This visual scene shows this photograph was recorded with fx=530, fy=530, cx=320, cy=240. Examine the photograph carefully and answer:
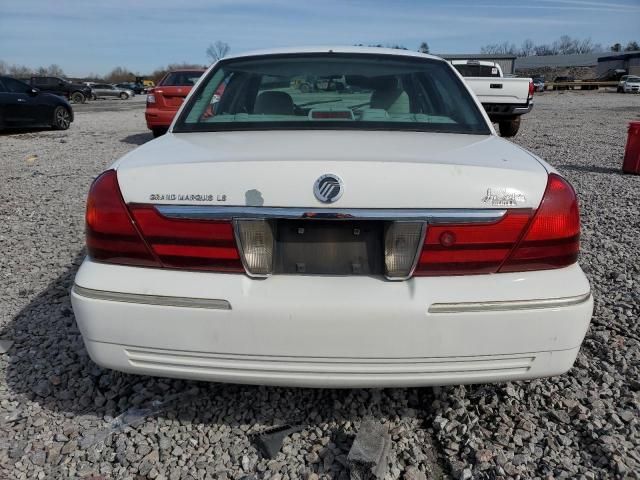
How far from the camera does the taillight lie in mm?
1820

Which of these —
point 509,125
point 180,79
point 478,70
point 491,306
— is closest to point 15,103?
point 180,79

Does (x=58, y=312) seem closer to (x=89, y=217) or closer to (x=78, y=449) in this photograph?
(x=78, y=449)

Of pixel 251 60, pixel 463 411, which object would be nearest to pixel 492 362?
pixel 463 411

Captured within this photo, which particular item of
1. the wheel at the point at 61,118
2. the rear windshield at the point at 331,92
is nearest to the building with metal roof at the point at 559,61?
the wheel at the point at 61,118

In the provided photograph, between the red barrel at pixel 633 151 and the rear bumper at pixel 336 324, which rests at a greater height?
the rear bumper at pixel 336 324

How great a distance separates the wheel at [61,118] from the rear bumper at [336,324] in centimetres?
1435

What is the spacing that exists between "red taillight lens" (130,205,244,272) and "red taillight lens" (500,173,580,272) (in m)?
0.97

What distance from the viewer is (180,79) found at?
1147 cm

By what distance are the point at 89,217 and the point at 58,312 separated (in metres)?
1.67

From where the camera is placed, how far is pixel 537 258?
1.89m

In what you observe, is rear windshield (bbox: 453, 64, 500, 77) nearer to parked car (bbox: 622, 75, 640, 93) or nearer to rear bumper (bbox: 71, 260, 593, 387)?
rear bumper (bbox: 71, 260, 593, 387)

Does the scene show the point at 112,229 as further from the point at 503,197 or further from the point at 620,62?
the point at 620,62

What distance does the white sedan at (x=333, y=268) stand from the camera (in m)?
1.79

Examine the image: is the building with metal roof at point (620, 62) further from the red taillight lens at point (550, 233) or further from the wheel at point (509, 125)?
the red taillight lens at point (550, 233)
